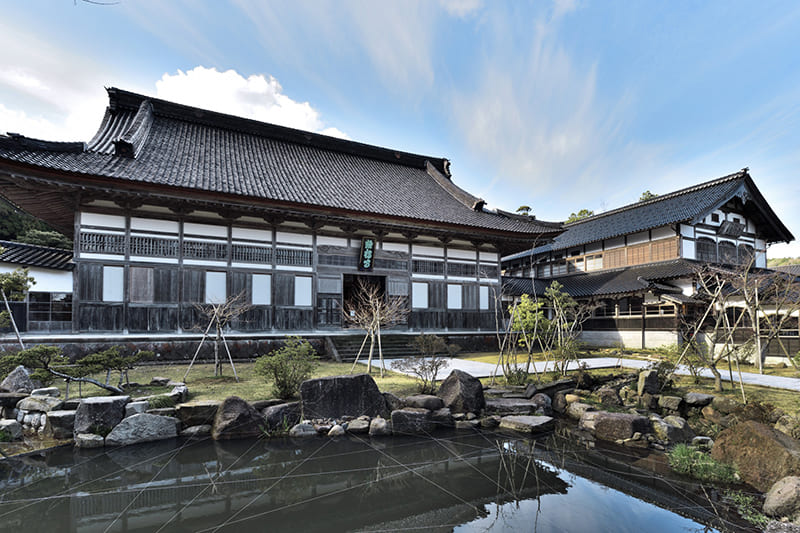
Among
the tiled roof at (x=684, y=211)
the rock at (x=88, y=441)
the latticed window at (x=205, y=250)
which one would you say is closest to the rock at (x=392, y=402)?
the rock at (x=88, y=441)

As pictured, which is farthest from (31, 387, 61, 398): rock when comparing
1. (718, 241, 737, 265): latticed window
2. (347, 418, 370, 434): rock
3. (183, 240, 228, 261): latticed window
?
(718, 241, 737, 265): latticed window

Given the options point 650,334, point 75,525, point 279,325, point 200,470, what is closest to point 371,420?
point 200,470

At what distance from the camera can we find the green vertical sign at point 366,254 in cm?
1712

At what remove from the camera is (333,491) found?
17.9 feet

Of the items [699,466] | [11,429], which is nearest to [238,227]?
[11,429]

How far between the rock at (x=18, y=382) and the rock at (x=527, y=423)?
981 cm

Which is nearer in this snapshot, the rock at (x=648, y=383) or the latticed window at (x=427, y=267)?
the rock at (x=648, y=383)

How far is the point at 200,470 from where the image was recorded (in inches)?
237

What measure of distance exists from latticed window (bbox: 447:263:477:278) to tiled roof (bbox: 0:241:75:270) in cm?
1471

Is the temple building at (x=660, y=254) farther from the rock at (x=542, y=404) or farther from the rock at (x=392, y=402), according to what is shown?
the rock at (x=392, y=402)

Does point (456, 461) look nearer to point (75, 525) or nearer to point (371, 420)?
point (371, 420)

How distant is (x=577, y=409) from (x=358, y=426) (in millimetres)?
5131

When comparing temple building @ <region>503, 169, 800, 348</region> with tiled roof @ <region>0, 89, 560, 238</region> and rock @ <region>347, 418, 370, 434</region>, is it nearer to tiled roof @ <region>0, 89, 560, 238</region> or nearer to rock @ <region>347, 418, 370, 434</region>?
tiled roof @ <region>0, 89, 560, 238</region>

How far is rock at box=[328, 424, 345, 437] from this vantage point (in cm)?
780
